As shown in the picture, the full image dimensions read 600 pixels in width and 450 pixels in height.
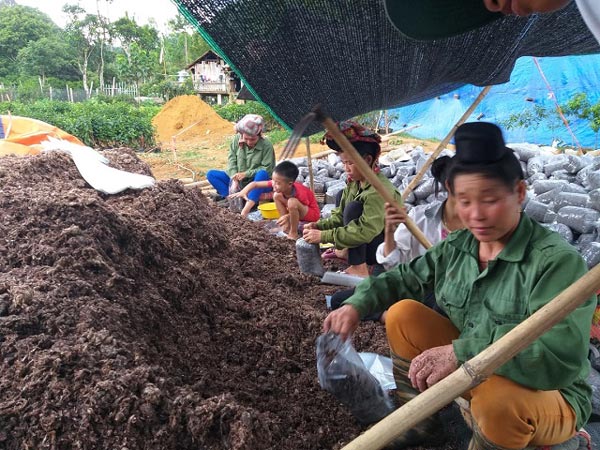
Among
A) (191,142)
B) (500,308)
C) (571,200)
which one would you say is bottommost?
(191,142)

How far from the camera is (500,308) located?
1468 mm

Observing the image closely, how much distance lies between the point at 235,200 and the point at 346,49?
4.05 meters

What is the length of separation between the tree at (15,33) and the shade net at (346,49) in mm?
45454

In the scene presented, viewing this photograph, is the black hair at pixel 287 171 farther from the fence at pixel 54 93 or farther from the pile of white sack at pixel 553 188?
the fence at pixel 54 93

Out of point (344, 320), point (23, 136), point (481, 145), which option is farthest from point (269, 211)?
point (481, 145)

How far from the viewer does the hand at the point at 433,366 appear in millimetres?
1393

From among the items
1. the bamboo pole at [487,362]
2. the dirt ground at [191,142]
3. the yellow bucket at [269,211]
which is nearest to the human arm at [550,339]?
the bamboo pole at [487,362]

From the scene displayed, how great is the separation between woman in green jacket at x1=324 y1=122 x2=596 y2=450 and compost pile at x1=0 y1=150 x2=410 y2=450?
1.94ft

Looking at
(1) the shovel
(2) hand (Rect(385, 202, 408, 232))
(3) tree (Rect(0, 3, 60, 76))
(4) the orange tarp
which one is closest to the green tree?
(2) hand (Rect(385, 202, 408, 232))

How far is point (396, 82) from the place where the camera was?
8.20ft

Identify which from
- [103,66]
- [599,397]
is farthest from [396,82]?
[103,66]

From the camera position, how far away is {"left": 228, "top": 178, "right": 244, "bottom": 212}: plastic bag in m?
5.82

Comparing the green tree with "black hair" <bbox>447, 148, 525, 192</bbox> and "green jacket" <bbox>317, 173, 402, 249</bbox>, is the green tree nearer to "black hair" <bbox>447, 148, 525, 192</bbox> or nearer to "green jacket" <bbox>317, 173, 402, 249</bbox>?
"green jacket" <bbox>317, 173, 402, 249</bbox>

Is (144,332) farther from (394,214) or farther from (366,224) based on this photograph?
(366,224)
